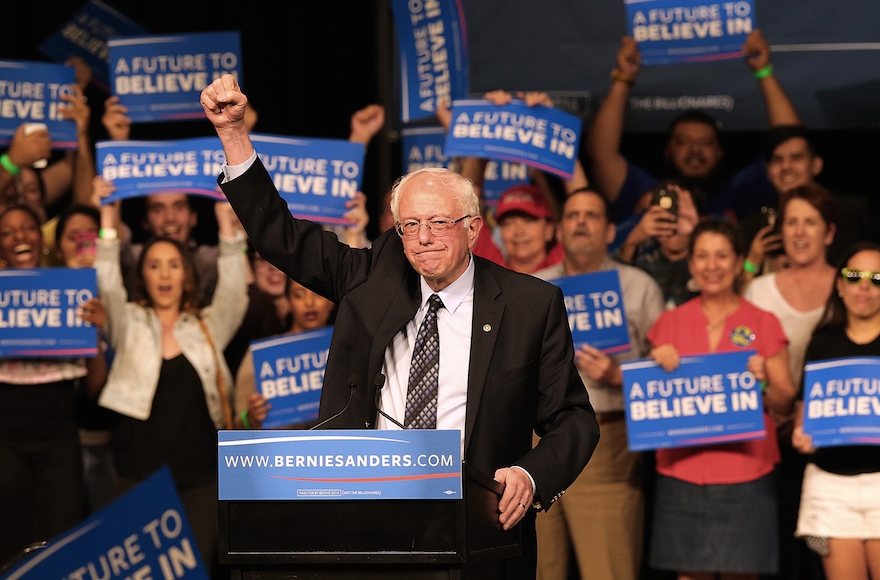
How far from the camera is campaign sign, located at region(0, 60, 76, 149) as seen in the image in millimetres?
5527

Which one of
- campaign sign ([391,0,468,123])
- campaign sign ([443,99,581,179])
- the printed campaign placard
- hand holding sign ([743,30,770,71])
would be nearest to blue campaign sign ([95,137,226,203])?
campaign sign ([391,0,468,123])

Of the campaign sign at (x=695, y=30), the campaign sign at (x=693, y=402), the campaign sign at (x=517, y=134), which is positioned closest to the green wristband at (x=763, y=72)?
the campaign sign at (x=695, y=30)

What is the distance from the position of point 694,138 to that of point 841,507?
6.56 feet

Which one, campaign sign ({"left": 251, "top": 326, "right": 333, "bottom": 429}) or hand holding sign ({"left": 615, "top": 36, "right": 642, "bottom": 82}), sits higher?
hand holding sign ({"left": 615, "top": 36, "right": 642, "bottom": 82})

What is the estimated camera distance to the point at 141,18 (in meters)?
6.90

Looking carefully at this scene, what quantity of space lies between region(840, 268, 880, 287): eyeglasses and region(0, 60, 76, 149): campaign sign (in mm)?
3539

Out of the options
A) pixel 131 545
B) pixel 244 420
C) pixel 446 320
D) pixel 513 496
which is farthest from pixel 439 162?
pixel 513 496

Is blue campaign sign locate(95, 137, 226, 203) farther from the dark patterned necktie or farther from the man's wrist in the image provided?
the dark patterned necktie

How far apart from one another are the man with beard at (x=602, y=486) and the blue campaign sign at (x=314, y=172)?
39.0 inches

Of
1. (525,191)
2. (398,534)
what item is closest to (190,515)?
(525,191)

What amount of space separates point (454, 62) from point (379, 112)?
1.41 feet

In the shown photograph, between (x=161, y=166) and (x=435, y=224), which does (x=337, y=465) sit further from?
(x=161, y=166)

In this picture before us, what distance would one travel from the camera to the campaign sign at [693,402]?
4457mm

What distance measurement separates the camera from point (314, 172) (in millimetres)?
5160
